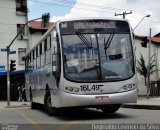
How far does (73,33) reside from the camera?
17188 mm

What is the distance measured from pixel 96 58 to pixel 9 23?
42859mm

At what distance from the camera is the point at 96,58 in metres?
16.9

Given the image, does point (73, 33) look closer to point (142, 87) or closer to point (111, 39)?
point (111, 39)

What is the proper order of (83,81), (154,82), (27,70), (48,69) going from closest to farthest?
(83,81) → (48,69) → (27,70) → (154,82)

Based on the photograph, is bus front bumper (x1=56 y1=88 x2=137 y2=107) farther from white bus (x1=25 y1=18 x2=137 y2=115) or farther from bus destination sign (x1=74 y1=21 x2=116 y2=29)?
bus destination sign (x1=74 y1=21 x2=116 y2=29)

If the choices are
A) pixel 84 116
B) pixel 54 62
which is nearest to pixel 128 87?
pixel 84 116

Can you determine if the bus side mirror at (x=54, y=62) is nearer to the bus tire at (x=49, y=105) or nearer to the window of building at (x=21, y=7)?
the bus tire at (x=49, y=105)

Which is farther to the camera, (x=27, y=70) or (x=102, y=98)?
(x=27, y=70)

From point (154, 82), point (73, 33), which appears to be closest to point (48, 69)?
point (73, 33)

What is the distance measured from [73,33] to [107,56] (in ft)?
4.76

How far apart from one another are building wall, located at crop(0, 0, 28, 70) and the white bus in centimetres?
4088

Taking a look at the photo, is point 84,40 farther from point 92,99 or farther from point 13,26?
point 13,26

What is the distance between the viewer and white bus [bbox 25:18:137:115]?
16.6 m

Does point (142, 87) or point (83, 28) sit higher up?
point (83, 28)
